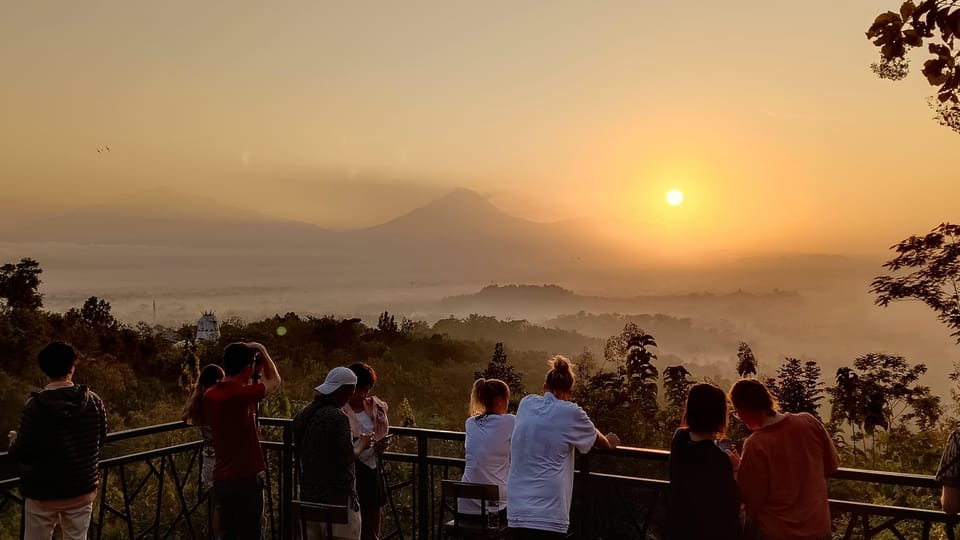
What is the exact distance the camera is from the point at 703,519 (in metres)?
3.65

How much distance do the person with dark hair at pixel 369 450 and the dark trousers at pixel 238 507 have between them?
0.73 m

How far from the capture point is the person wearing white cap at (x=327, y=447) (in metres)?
4.53

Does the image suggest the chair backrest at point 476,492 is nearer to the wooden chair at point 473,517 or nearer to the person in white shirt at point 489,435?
the wooden chair at point 473,517

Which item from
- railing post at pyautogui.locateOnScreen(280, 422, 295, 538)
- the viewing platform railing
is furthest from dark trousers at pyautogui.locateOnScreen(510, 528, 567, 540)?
railing post at pyautogui.locateOnScreen(280, 422, 295, 538)

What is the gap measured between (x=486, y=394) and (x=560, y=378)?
2.17ft

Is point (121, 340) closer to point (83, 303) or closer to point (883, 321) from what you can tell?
point (83, 303)

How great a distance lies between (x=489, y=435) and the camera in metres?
4.89

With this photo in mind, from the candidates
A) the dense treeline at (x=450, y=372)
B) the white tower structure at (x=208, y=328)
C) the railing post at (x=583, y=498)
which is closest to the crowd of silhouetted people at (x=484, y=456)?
the railing post at (x=583, y=498)

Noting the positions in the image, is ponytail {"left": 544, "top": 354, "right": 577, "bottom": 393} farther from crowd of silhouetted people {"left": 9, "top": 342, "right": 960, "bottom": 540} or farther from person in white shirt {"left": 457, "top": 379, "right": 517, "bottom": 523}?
person in white shirt {"left": 457, "top": 379, "right": 517, "bottom": 523}

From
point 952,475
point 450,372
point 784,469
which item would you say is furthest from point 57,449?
point 450,372

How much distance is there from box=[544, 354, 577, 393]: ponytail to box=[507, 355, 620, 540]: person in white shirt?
8 centimetres

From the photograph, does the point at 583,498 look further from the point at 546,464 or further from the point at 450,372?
the point at 450,372

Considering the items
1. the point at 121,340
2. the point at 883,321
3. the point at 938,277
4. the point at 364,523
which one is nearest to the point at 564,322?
the point at 121,340

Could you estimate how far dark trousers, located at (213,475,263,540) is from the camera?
5.00 meters
